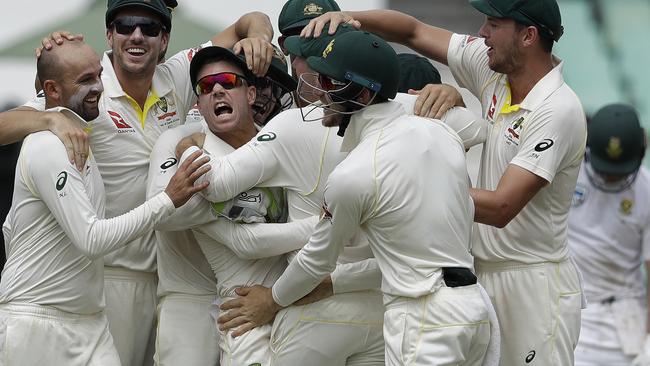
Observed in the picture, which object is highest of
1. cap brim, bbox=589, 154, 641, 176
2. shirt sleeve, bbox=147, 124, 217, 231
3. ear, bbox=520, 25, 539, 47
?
ear, bbox=520, 25, 539, 47

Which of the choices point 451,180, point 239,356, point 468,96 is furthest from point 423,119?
point 468,96

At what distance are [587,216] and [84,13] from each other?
14.4ft

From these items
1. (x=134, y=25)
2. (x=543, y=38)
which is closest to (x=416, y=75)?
(x=543, y=38)

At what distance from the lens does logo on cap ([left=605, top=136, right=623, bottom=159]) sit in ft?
28.0

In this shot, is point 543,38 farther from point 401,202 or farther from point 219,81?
point 219,81

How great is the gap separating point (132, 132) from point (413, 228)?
5.52 feet

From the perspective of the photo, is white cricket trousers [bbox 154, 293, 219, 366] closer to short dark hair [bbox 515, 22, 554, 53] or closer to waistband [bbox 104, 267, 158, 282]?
waistband [bbox 104, 267, 158, 282]

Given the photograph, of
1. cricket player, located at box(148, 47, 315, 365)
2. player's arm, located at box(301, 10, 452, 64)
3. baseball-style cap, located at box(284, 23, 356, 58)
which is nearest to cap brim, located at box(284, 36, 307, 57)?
baseball-style cap, located at box(284, 23, 356, 58)

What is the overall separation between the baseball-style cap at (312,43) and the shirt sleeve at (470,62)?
705 mm

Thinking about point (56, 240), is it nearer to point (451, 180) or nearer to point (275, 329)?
point (275, 329)

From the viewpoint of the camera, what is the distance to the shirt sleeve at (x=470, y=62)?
6.37 metres

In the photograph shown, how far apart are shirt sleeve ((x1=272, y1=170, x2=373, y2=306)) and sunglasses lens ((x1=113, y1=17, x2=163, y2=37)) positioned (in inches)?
55.6

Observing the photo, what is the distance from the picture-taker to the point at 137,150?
6.34m

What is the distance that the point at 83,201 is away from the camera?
5691 mm
